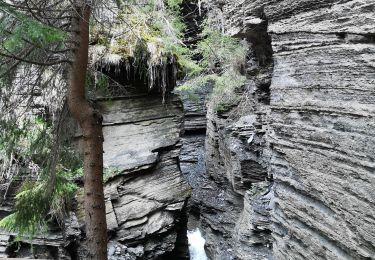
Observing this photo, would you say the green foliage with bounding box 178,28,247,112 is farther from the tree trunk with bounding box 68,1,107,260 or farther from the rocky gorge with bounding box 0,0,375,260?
the tree trunk with bounding box 68,1,107,260

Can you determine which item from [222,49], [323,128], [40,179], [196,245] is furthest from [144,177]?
[323,128]

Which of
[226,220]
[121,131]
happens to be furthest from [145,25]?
[226,220]

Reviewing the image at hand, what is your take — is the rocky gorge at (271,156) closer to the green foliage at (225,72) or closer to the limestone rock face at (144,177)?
the limestone rock face at (144,177)

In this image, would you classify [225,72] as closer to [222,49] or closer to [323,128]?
[222,49]

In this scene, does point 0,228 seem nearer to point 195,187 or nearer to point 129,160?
point 129,160

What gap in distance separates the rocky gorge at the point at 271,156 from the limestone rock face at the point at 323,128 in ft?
0.04

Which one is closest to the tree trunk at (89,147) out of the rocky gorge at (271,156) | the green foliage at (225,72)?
the rocky gorge at (271,156)

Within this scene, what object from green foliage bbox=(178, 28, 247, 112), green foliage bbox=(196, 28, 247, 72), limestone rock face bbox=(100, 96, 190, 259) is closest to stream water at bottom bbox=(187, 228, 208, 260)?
limestone rock face bbox=(100, 96, 190, 259)

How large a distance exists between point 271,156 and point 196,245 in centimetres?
897

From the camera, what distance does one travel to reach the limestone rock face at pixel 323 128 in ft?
11.0

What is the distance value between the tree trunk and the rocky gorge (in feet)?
7.57

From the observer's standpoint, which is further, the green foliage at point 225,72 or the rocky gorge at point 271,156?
the green foliage at point 225,72

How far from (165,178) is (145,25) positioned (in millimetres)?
3750

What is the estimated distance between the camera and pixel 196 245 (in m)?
13.2
